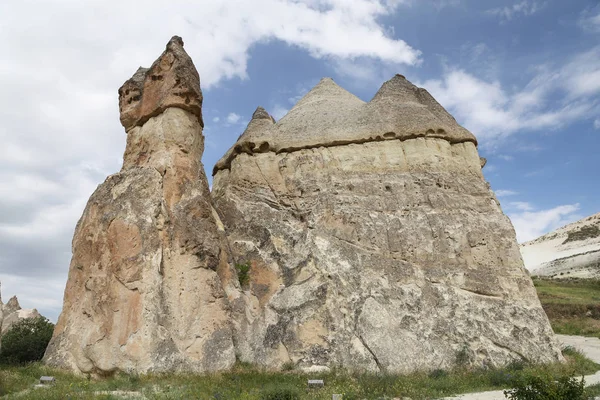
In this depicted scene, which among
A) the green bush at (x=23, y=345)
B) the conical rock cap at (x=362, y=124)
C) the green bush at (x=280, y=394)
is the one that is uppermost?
the conical rock cap at (x=362, y=124)

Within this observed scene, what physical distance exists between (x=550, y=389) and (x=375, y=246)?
820cm

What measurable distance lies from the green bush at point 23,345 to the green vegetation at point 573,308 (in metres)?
24.5

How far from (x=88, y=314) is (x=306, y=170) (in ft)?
28.4

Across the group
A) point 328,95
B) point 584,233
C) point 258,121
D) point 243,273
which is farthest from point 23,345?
point 584,233

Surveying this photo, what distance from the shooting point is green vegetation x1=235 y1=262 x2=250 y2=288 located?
49.5 feet

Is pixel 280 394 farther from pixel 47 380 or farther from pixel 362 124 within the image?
pixel 362 124

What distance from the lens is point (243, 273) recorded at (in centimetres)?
1523

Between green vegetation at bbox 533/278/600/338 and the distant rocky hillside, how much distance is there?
1059 cm

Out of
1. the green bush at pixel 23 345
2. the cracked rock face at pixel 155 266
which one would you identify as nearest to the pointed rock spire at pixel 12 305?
the green bush at pixel 23 345

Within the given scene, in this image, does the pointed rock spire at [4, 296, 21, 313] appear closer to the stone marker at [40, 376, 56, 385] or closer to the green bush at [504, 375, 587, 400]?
the stone marker at [40, 376, 56, 385]

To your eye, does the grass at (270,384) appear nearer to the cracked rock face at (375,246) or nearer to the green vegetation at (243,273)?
the cracked rock face at (375,246)

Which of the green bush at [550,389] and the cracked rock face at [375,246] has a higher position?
the cracked rock face at [375,246]

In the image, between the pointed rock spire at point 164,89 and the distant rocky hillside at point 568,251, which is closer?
the pointed rock spire at point 164,89

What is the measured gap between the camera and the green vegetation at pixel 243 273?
1508 centimetres
